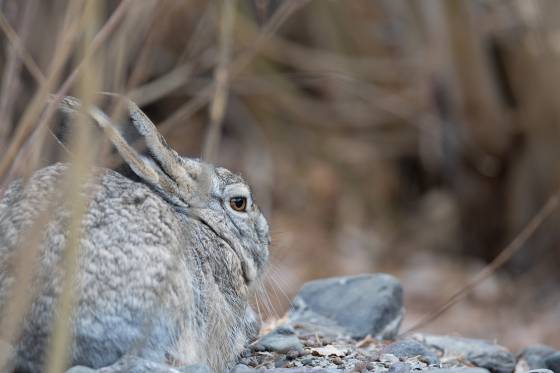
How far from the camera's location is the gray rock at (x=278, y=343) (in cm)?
376

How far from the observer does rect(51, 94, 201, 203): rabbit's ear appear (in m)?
3.28

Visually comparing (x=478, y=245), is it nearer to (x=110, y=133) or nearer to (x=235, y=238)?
(x=235, y=238)

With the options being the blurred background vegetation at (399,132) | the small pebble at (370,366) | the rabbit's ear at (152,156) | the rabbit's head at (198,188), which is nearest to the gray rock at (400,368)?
the small pebble at (370,366)

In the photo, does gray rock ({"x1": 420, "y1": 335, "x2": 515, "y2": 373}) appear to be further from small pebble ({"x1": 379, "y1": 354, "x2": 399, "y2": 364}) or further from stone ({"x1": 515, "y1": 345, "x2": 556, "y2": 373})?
small pebble ({"x1": 379, "y1": 354, "x2": 399, "y2": 364})

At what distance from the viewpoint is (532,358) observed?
433cm

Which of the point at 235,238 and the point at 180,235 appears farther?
the point at 235,238

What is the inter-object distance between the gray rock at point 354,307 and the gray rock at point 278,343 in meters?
0.37

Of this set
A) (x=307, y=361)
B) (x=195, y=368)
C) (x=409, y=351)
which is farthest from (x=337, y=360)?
(x=195, y=368)

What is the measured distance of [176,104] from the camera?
12047 millimetres

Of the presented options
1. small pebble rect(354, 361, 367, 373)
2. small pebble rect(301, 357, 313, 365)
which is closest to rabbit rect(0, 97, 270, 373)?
small pebble rect(301, 357, 313, 365)

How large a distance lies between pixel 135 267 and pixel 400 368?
1.00 m

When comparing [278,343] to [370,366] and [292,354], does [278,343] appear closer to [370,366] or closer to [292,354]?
[292,354]

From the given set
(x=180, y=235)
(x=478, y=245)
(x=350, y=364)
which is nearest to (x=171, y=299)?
(x=180, y=235)

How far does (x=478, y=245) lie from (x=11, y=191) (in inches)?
305
